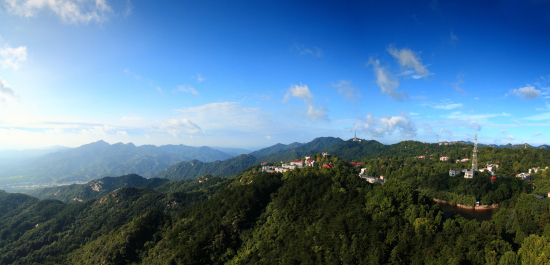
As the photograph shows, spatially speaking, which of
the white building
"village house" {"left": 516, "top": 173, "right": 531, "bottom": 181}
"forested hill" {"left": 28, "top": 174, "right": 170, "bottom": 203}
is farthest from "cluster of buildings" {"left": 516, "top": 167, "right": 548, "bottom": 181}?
"forested hill" {"left": 28, "top": 174, "right": 170, "bottom": 203}

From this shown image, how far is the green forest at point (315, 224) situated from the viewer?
24.3 meters

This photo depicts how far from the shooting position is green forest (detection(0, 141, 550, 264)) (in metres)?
24.3

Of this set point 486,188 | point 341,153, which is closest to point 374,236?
point 486,188

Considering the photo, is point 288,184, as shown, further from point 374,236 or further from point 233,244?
point 374,236

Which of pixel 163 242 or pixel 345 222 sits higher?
pixel 345 222

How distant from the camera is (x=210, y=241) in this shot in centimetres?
3741

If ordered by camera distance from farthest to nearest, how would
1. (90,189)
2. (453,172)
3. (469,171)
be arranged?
1. (90,189)
2. (453,172)
3. (469,171)

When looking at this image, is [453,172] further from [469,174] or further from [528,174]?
[528,174]

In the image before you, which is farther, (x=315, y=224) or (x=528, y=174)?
(x=528, y=174)

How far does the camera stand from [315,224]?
33844 millimetres

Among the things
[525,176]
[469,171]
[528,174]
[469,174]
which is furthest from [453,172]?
[528,174]

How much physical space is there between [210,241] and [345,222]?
2112cm

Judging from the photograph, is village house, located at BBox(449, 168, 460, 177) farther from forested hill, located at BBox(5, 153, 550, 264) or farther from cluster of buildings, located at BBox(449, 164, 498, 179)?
forested hill, located at BBox(5, 153, 550, 264)

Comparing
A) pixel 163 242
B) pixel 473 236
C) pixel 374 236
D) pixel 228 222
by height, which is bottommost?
pixel 163 242
